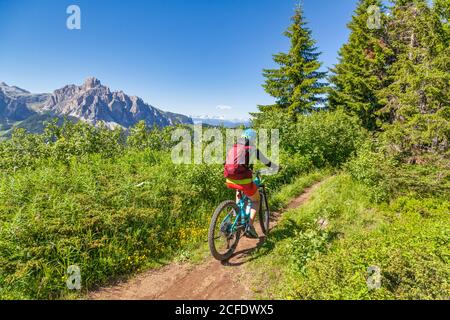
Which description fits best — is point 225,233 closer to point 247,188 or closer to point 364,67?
point 247,188

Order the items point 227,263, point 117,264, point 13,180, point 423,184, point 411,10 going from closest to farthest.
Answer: point 117,264 < point 227,263 < point 13,180 < point 423,184 < point 411,10

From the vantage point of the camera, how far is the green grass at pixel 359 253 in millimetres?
3789

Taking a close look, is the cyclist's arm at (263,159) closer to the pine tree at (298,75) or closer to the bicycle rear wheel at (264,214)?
the bicycle rear wheel at (264,214)

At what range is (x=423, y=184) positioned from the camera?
8.22 m

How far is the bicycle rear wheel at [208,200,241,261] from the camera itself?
5.53m

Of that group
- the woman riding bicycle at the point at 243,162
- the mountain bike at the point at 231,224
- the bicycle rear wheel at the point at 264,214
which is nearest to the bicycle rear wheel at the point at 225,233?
the mountain bike at the point at 231,224

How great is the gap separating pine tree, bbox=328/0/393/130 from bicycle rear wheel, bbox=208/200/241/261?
1887 cm

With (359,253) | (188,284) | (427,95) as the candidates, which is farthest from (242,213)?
(427,95)

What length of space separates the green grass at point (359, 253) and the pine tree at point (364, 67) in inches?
594

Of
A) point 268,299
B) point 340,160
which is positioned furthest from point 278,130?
point 268,299

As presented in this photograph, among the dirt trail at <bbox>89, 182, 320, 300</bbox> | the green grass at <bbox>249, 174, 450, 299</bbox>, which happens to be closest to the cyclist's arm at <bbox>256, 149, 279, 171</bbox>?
the green grass at <bbox>249, 174, 450, 299</bbox>
